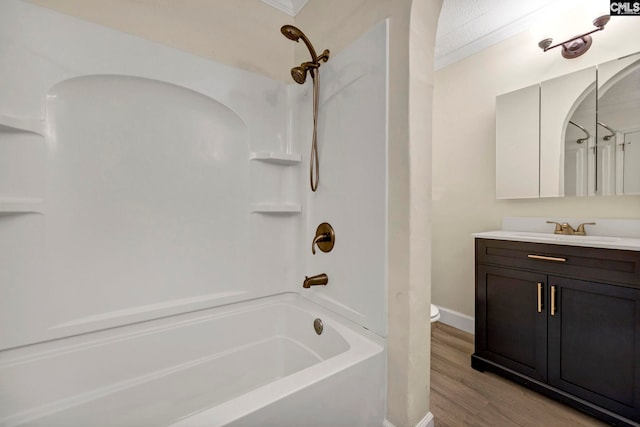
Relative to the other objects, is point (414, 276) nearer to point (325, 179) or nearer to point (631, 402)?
point (325, 179)

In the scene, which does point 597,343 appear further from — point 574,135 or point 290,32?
point 290,32

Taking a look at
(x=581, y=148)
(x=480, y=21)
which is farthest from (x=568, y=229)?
(x=480, y=21)

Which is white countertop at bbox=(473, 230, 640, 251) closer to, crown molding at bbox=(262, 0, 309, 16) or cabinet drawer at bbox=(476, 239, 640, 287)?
cabinet drawer at bbox=(476, 239, 640, 287)

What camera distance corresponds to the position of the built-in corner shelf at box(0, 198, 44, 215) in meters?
1.06

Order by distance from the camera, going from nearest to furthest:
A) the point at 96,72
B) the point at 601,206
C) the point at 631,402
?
the point at 96,72 < the point at 631,402 < the point at 601,206

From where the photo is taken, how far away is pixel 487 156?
2.41 metres

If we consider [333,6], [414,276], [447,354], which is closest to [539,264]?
[447,354]

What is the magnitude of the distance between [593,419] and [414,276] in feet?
4.95

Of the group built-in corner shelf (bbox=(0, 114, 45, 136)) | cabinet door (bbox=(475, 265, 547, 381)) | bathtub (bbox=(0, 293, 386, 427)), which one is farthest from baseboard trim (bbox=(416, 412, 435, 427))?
built-in corner shelf (bbox=(0, 114, 45, 136))

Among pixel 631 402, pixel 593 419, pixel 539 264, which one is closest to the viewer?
pixel 631 402

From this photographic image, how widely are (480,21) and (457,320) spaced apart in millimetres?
2632

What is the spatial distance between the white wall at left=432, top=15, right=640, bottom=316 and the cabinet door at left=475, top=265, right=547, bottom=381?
55cm

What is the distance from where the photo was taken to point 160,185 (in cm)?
144

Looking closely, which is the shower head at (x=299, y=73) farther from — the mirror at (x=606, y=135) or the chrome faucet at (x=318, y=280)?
the mirror at (x=606, y=135)
